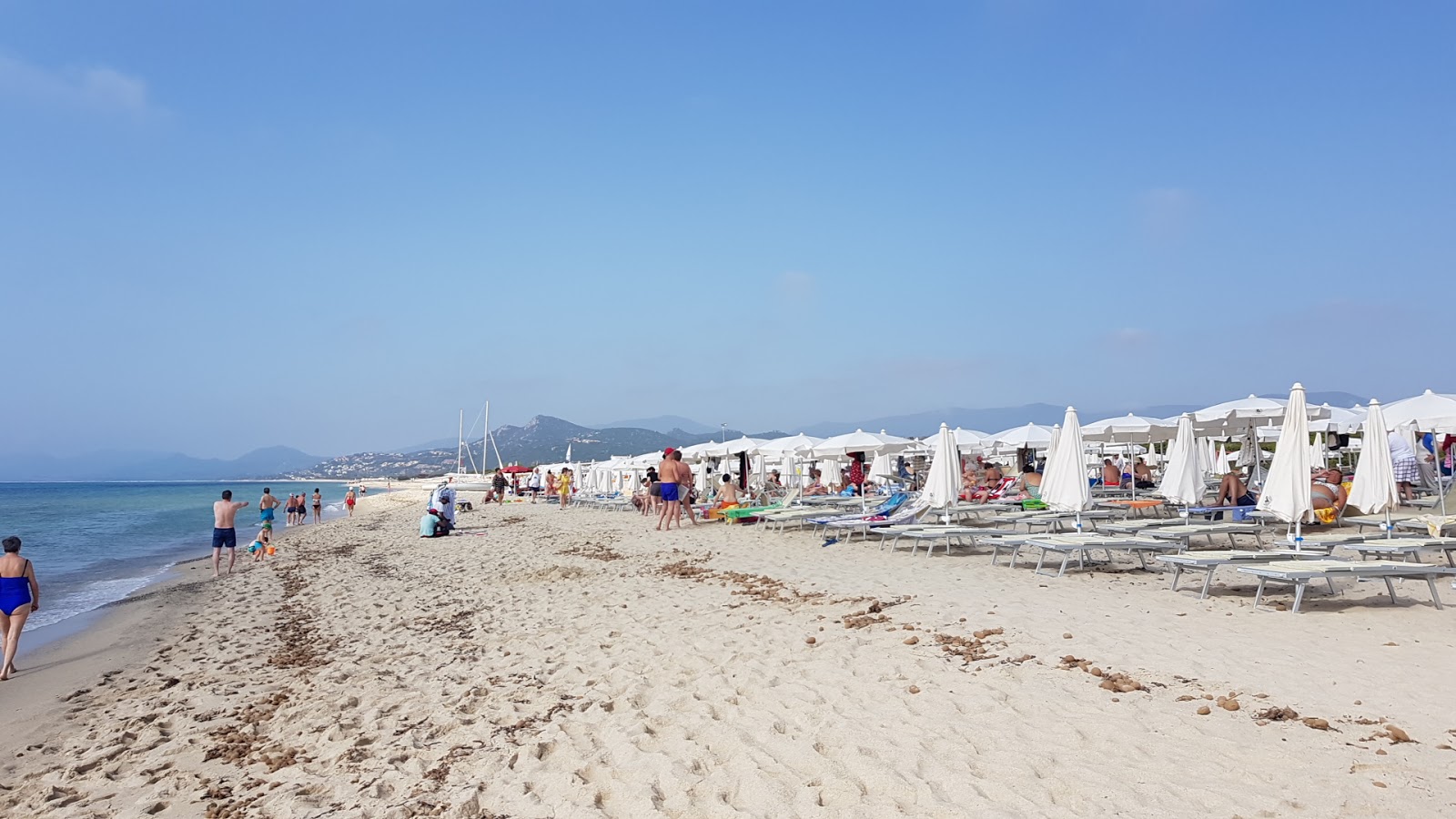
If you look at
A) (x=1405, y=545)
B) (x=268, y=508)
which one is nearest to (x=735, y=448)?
(x=268, y=508)

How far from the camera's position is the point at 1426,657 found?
475 centimetres

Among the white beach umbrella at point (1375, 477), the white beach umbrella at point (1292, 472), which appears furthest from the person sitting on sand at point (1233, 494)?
the white beach umbrella at point (1292, 472)

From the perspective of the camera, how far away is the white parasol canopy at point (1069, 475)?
9.48 m

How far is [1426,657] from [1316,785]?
2.55 m

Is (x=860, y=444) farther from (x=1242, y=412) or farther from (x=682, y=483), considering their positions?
(x=1242, y=412)

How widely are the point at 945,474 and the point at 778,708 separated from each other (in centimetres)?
727

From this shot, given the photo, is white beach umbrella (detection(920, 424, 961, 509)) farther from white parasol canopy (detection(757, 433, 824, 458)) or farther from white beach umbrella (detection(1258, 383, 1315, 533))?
white parasol canopy (detection(757, 433, 824, 458))

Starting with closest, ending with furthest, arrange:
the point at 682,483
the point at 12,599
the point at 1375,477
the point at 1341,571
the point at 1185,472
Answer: the point at 1341,571
the point at 12,599
the point at 1375,477
the point at 1185,472
the point at 682,483

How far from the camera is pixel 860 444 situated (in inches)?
677

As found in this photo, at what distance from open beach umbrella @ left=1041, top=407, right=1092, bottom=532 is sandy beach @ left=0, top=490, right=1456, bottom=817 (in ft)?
3.90

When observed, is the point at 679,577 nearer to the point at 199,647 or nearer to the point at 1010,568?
the point at 1010,568

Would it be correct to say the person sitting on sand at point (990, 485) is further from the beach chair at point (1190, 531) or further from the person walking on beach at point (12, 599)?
the person walking on beach at point (12, 599)

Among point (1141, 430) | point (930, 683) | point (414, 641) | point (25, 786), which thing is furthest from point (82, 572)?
point (1141, 430)

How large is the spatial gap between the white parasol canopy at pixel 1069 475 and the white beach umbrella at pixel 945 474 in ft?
4.88
